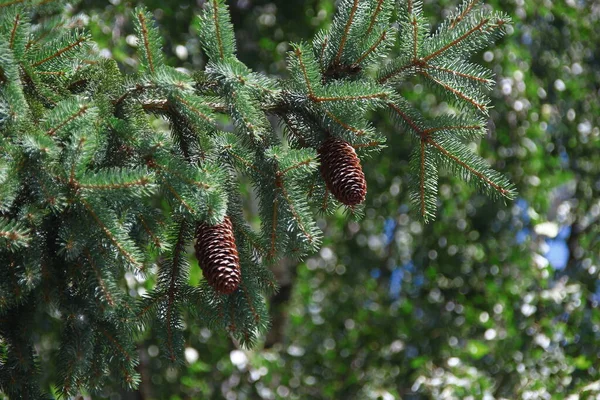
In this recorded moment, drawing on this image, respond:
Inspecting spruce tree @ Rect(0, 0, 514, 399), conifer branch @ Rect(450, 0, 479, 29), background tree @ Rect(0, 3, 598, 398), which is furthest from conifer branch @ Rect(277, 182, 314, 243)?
background tree @ Rect(0, 3, 598, 398)

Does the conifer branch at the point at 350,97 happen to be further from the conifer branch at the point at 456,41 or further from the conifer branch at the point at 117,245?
the conifer branch at the point at 117,245

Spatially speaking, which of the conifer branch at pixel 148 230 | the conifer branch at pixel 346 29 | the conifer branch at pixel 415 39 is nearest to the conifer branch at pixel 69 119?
the conifer branch at pixel 148 230

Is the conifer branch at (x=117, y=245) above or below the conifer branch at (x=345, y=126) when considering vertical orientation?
below

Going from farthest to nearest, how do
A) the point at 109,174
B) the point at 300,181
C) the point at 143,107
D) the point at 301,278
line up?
the point at 301,278 < the point at 300,181 < the point at 143,107 < the point at 109,174

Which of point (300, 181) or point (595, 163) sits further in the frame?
point (595, 163)

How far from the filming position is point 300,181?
161cm

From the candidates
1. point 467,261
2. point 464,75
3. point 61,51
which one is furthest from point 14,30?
point 467,261


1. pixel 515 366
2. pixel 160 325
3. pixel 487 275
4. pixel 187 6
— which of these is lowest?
pixel 487 275

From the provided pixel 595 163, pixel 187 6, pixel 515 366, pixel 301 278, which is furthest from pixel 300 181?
pixel 301 278

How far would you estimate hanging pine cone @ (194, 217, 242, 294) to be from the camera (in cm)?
136

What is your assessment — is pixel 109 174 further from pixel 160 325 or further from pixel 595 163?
pixel 595 163

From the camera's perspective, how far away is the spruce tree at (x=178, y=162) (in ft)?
4.15

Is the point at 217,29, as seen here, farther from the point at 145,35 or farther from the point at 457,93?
the point at 457,93

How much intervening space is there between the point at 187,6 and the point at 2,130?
2.92 m
